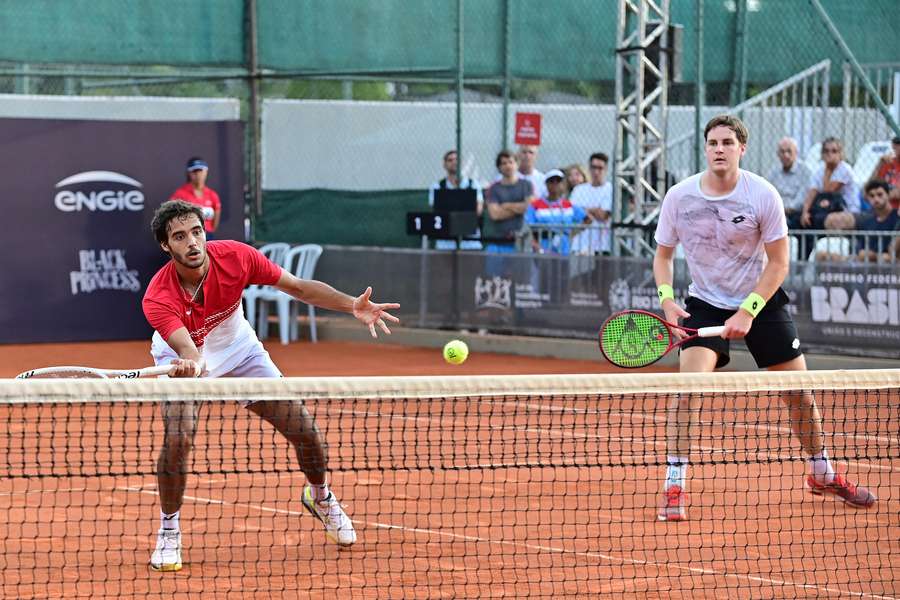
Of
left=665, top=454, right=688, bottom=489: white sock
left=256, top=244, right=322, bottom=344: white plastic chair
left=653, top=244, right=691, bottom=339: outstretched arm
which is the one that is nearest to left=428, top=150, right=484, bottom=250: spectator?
left=256, top=244, right=322, bottom=344: white plastic chair

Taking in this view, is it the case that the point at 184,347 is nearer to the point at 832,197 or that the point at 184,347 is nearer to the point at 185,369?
the point at 185,369

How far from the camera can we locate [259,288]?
48.9 ft

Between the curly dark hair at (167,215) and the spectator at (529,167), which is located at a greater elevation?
the spectator at (529,167)

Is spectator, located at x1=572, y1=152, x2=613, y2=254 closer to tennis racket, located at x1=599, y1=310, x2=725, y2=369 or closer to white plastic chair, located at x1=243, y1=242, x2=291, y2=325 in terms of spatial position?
white plastic chair, located at x1=243, y1=242, x2=291, y2=325

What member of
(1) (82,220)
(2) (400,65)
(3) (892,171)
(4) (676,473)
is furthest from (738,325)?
(2) (400,65)

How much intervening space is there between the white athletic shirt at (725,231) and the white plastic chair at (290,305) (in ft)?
27.7

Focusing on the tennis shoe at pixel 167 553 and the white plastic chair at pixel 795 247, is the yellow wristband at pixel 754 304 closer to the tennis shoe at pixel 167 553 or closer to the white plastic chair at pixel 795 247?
the tennis shoe at pixel 167 553

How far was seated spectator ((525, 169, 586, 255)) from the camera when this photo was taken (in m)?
13.6

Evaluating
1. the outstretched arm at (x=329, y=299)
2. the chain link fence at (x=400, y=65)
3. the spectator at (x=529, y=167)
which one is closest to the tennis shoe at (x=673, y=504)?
the outstretched arm at (x=329, y=299)

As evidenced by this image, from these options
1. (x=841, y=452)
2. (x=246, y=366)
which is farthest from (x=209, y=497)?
(x=841, y=452)

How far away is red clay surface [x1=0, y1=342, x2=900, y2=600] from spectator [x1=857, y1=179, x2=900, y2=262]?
2.89 meters

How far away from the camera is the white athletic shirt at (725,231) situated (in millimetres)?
6496

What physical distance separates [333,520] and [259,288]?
29.7 feet

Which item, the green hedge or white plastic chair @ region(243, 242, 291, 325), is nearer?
white plastic chair @ region(243, 242, 291, 325)
